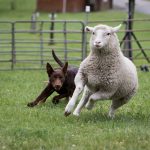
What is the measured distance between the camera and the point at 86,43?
19.4 metres

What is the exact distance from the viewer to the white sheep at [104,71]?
29.9 feet

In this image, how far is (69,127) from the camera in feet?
28.3

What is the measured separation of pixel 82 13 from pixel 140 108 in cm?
4126

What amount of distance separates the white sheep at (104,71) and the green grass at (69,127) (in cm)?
40

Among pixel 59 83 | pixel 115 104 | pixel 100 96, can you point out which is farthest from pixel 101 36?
pixel 59 83

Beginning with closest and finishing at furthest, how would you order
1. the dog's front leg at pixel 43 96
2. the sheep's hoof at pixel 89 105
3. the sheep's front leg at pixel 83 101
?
the sheep's hoof at pixel 89 105 → the sheep's front leg at pixel 83 101 → the dog's front leg at pixel 43 96

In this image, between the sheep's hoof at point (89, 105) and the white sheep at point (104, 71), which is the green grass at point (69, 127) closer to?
the sheep's hoof at point (89, 105)

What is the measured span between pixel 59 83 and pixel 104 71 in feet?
5.20

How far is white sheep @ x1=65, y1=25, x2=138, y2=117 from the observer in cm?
911

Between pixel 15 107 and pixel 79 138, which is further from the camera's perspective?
pixel 15 107

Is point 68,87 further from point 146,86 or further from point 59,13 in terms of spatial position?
point 59,13

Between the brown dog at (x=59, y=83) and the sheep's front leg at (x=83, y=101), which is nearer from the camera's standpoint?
the sheep's front leg at (x=83, y=101)

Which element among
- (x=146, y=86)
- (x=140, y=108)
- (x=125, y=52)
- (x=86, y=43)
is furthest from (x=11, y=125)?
(x=125, y=52)

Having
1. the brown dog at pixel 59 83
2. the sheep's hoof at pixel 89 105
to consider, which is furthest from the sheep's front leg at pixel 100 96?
the brown dog at pixel 59 83
